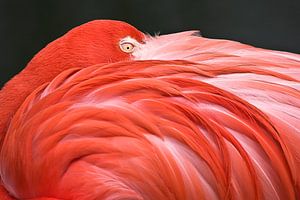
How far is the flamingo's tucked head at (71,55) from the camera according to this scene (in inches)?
70.2

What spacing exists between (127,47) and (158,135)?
1.50 feet

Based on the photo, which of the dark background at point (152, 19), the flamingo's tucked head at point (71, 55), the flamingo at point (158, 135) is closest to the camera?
the flamingo at point (158, 135)

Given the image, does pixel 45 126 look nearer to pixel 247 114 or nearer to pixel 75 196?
pixel 75 196

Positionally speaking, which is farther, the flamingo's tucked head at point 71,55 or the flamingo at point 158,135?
the flamingo's tucked head at point 71,55

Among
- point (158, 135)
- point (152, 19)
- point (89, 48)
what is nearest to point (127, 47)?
point (89, 48)

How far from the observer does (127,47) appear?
6.02 ft

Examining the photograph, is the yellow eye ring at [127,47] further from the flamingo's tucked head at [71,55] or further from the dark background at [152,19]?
the dark background at [152,19]

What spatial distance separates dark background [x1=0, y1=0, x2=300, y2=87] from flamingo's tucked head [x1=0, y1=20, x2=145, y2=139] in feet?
3.90

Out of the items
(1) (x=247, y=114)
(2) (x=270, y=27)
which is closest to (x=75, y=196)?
(1) (x=247, y=114)

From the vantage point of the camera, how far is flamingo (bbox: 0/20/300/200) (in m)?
1.42

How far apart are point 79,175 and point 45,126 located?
144mm

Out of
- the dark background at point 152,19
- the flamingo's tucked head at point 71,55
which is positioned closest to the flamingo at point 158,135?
the flamingo's tucked head at point 71,55

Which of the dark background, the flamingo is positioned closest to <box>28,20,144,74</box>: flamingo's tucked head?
the flamingo

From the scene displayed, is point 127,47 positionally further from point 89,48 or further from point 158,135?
point 158,135
